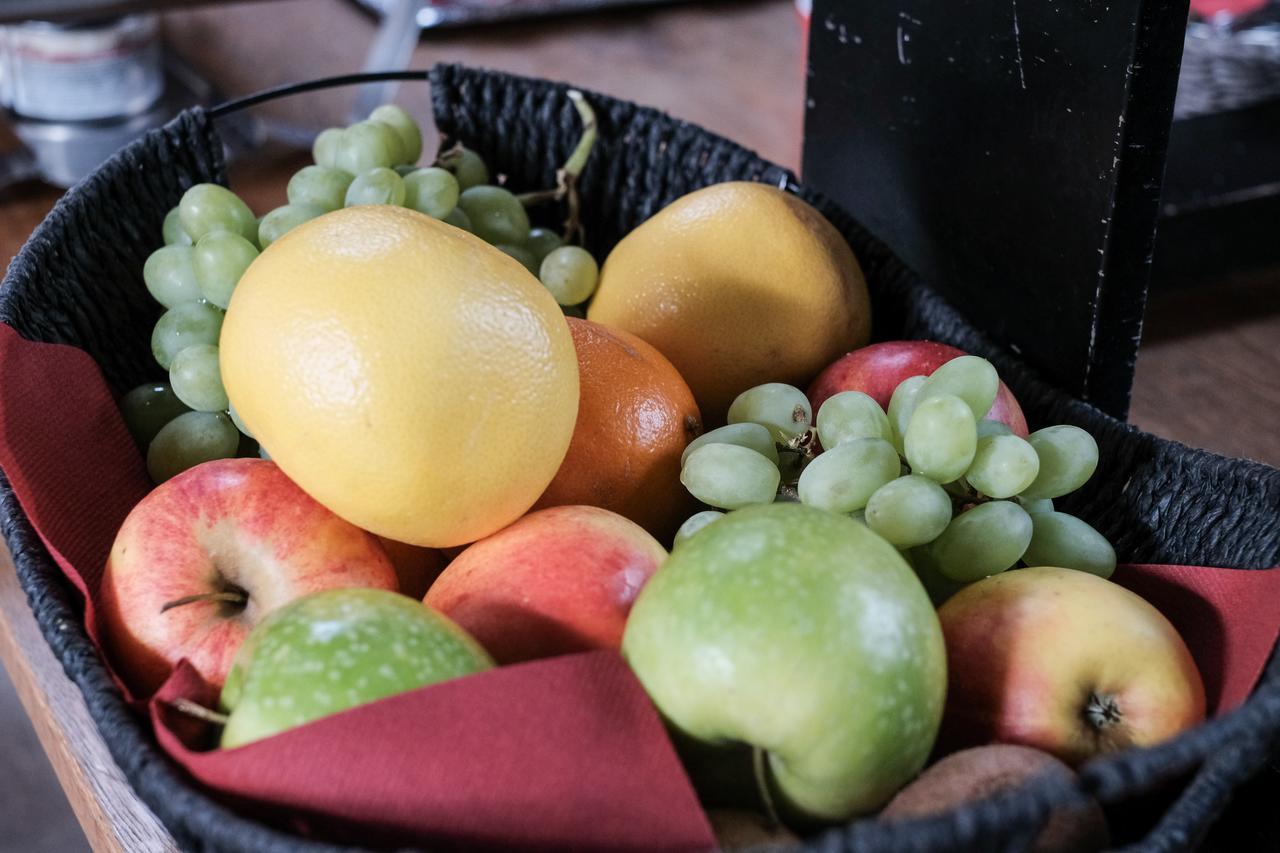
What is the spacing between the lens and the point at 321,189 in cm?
67

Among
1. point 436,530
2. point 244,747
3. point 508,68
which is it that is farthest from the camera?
point 508,68

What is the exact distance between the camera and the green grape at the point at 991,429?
1.69ft

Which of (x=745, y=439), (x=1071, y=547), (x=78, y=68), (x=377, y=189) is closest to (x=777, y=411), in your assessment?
(x=745, y=439)

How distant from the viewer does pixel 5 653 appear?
2.19ft

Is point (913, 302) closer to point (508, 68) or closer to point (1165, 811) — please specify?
point (1165, 811)

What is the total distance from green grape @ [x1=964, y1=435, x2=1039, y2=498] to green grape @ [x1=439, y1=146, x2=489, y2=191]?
40 centimetres

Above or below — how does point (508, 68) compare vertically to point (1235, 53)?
below

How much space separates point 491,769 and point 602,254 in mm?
520

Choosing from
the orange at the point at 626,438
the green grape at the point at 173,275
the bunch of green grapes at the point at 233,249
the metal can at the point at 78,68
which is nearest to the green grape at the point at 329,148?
the bunch of green grapes at the point at 233,249

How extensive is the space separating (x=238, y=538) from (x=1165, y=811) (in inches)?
14.0

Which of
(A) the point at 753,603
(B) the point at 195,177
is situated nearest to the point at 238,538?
(A) the point at 753,603

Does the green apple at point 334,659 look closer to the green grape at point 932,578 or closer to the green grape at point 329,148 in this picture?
the green grape at point 932,578

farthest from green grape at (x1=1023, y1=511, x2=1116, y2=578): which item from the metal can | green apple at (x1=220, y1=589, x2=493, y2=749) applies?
the metal can

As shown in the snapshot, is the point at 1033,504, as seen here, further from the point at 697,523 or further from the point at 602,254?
the point at 602,254
